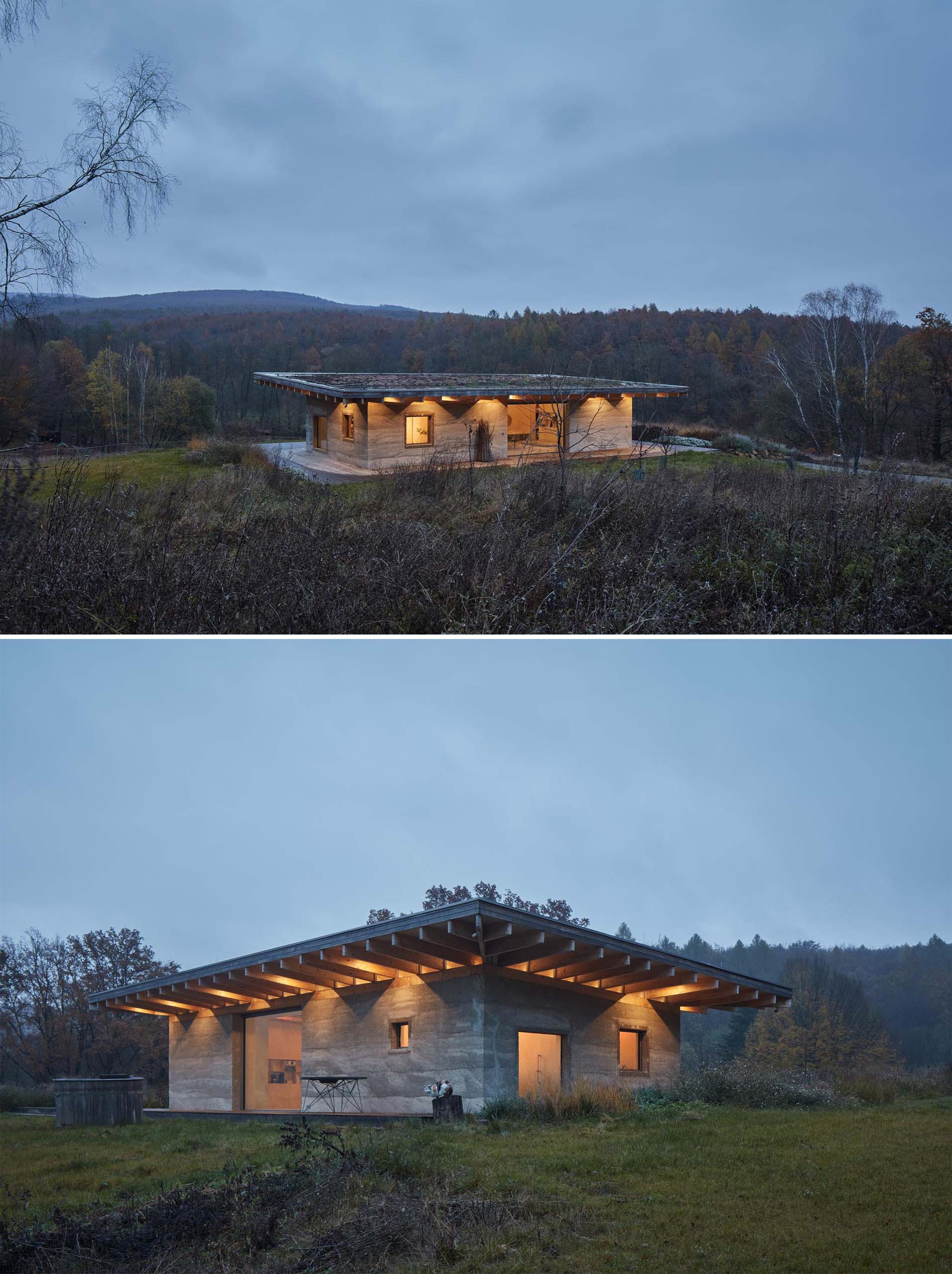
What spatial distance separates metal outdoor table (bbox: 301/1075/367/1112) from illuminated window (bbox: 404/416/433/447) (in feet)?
50.5

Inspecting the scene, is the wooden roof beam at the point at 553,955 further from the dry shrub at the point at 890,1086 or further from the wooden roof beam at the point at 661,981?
the dry shrub at the point at 890,1086

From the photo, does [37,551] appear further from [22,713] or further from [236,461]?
[22,713]

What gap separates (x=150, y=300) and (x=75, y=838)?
44.1 m

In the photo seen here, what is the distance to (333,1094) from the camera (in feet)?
36.7

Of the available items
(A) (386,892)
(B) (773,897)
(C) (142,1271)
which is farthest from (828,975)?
(A) (386,892)

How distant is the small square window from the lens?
10695 millimetres

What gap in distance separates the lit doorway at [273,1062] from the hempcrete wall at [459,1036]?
3.90 ft

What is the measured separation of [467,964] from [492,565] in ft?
16.5

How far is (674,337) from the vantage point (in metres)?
50.0

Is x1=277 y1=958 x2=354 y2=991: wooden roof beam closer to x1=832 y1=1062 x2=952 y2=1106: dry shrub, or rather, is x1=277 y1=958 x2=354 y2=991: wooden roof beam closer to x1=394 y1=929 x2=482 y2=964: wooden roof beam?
x1=394 y1=929 x2=482 y2=964: wooden roof beam

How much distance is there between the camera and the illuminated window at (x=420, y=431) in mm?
22578

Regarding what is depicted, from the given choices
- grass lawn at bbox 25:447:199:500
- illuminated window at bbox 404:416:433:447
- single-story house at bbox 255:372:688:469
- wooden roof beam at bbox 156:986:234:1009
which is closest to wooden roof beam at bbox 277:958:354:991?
wooden roof beam at bbox 156:986:234:1009

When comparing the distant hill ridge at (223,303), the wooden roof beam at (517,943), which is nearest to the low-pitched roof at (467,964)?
the wooden roof beam at (517,943)

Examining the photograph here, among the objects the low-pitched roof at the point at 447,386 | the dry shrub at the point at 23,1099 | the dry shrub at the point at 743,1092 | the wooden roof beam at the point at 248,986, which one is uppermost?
the low-pitched roof at the point at 447,386
